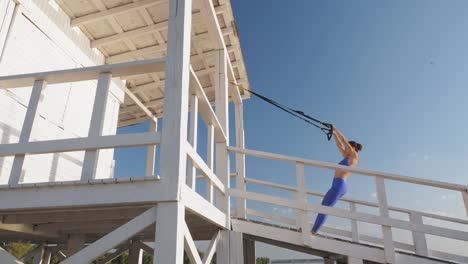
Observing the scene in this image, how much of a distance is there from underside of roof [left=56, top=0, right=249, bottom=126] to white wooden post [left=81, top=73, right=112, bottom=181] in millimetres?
2205

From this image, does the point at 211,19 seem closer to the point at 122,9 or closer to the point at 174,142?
the point at 122,9

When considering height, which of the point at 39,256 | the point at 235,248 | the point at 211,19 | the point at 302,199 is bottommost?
the point at 235,248

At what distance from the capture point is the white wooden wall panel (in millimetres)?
4379

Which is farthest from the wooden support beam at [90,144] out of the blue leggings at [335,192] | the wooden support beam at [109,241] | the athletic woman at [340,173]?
the blue leggings at [335,192]

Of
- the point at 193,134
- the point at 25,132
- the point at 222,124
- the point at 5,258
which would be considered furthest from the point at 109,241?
the point at 222,124

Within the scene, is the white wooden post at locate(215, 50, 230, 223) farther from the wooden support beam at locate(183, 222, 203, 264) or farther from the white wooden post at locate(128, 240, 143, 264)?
the white wooden post at locate(128, 240, 143, 264)

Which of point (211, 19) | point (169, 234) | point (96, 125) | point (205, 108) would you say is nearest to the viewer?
point (169, 234)

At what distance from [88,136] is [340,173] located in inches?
137

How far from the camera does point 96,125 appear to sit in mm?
2949

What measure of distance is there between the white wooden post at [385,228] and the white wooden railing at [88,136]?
9.10 ft

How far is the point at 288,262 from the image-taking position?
710 centimetres

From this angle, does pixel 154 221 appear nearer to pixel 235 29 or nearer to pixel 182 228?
pixel 182 228

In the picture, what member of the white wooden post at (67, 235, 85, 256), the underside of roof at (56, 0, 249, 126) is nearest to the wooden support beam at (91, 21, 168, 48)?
the underside of roof at (56, 0, 249, 126)

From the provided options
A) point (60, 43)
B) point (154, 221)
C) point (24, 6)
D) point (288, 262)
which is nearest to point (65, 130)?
point (60, 43)
